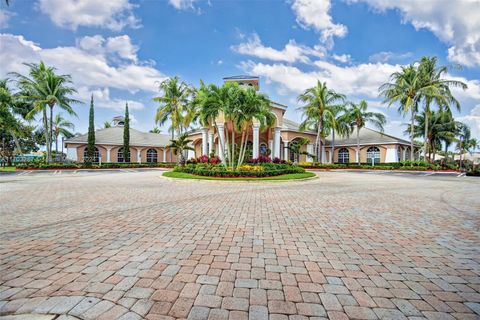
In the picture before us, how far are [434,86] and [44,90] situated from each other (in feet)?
149

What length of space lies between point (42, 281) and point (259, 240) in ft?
10.3

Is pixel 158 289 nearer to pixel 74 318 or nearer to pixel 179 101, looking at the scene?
pixel 74 318

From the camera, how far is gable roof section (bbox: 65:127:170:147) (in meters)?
37.3

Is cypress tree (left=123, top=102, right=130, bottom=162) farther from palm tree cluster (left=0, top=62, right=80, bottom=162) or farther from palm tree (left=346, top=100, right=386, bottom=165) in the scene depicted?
palm tree (left=346, top=100, right=386, bottom=165)

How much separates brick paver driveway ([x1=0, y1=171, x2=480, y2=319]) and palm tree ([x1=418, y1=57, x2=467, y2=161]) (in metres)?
27.1

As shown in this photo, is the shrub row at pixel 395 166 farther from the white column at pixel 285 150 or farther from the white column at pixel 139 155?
the white column at pixel 139 155

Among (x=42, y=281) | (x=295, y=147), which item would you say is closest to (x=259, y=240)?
(x=42, y=281)

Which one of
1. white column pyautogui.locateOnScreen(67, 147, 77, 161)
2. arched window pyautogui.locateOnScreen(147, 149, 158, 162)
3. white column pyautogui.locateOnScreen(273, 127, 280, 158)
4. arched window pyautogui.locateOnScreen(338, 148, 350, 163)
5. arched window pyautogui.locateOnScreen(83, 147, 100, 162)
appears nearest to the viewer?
white column pyautogui.locateOnScreen(273, 127, 280, 158)

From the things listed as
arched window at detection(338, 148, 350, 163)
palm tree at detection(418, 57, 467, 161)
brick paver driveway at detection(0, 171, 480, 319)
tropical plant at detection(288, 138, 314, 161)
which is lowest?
brick paver driveway at detection(0, 171, 480, 319)

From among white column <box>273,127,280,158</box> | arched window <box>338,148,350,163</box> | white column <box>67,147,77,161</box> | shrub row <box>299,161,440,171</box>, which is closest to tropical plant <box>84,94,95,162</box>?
white column <box>67,147,77,161</box>

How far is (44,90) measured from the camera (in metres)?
29.5

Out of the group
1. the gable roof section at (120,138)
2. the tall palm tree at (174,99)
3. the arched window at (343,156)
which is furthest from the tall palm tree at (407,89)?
the gable roof section at (120,138)

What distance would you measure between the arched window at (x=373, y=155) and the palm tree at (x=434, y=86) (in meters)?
8.51

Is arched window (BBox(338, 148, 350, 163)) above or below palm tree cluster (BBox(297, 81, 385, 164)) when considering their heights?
below
